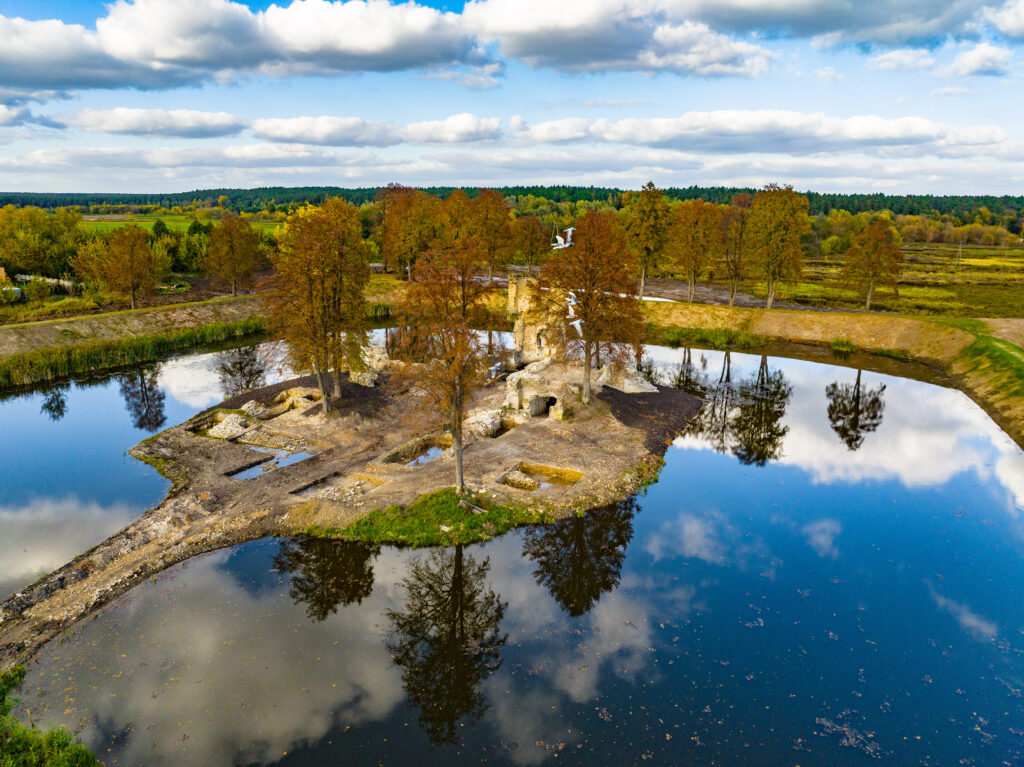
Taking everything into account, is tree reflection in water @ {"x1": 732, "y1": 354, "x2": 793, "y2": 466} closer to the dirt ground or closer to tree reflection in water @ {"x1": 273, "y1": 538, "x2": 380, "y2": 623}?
the dirt ground

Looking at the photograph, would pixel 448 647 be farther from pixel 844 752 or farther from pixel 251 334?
pixel 251 334

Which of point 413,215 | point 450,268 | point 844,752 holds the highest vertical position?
point 413,215

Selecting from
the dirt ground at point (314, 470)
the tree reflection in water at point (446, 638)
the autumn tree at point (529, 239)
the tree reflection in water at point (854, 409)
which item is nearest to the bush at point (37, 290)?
the dirt ground at point (314, 470)

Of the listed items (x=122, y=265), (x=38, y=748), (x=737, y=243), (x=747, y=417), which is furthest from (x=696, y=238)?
(x=38, y=748)

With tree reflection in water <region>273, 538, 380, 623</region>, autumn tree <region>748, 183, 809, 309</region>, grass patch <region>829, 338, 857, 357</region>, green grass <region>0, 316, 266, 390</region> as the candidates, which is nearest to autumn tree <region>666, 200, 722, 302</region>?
autumn tree <region>748, 183, 809, 309</region>

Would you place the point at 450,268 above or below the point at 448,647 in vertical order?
above

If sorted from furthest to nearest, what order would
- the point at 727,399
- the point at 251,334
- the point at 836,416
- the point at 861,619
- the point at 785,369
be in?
the point at 251,334 < the point at 785,369 < the point at 727,399 < the point at 836,416 < the point at 861,619

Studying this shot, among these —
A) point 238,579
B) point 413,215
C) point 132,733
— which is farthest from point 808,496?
point 413,215

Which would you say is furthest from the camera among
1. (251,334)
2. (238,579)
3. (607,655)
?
(251,334)

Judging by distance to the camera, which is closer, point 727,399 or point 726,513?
point 726,513

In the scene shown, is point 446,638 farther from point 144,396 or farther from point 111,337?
point 111,337
